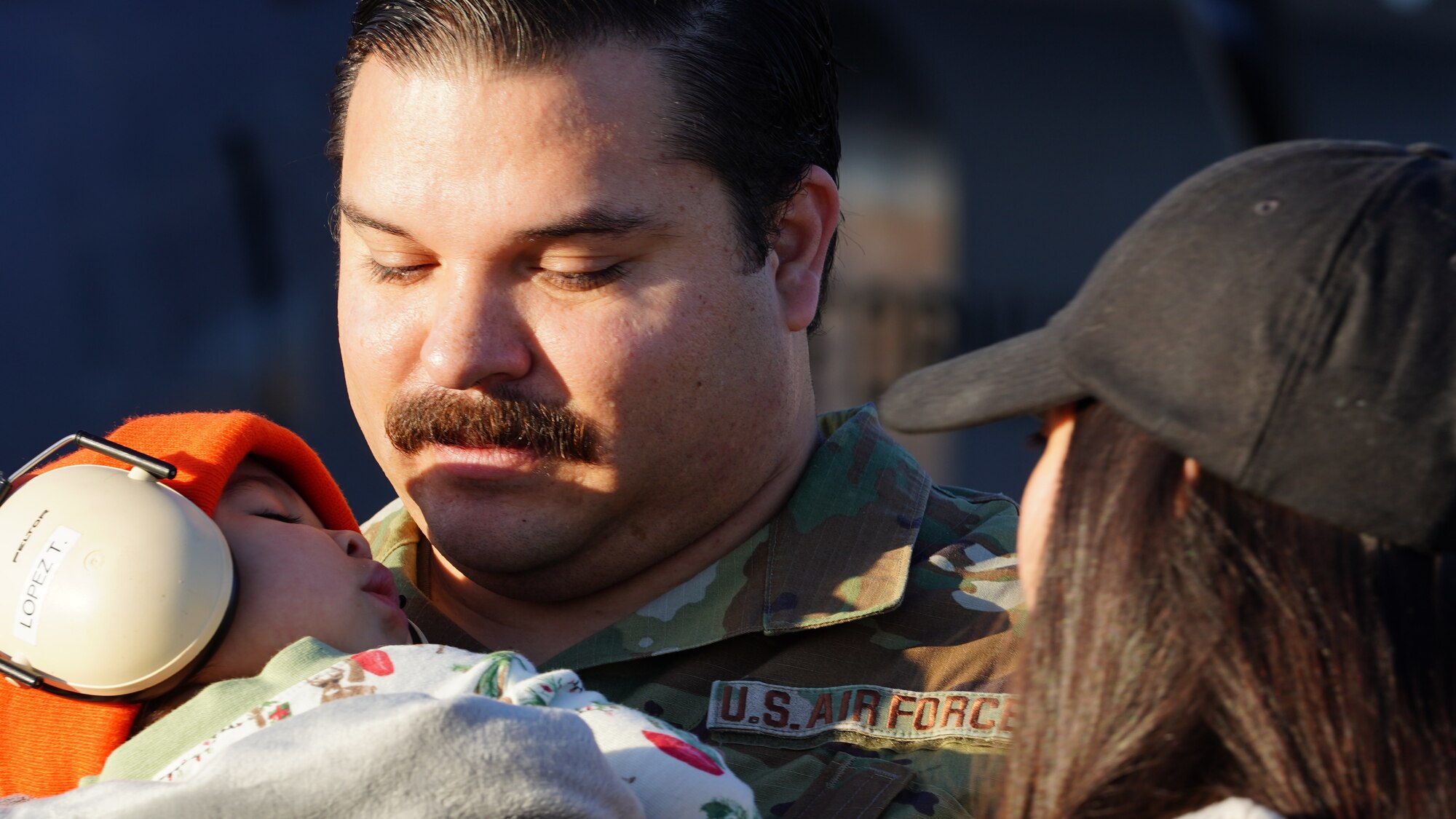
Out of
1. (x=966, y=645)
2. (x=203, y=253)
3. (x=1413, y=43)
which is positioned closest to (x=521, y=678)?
(x=966, y=645)

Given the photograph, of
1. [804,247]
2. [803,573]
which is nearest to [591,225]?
[804,247]

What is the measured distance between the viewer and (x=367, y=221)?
1.94m

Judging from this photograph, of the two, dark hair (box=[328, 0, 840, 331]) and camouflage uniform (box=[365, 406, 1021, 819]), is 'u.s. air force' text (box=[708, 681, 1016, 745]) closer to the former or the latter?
camouflage uniform (box=[365, 406, 1021, 819])

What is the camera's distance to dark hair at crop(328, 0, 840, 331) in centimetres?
193

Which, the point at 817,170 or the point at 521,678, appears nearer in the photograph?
the point at 521,678

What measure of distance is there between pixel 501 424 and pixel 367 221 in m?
0.32

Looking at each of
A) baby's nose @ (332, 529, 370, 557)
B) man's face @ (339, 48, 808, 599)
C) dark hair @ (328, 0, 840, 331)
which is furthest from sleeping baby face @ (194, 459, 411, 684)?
dark hair @ (328, 0, 840, 331)

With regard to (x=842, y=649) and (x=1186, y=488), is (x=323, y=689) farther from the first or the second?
(x=1186, y=488)

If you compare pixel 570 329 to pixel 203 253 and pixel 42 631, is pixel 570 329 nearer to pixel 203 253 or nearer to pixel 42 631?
pixel 42 631

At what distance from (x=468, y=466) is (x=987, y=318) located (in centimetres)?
611

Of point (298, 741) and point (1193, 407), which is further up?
point (1193, 407)

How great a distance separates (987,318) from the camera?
7.79 metres

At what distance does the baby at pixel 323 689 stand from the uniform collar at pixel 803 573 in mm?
265

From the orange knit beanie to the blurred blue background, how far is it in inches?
75.9
